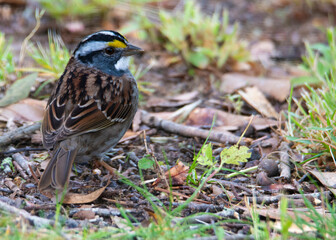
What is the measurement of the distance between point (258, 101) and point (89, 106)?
201 cm

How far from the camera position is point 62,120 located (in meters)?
3.85

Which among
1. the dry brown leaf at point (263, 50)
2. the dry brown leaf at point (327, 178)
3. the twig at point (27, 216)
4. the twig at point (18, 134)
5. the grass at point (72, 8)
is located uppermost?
the grass at point (72, 8)

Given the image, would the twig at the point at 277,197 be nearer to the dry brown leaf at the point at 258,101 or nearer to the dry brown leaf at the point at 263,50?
the dry brown leaf at the point at 258,101

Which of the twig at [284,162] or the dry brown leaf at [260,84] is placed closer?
the twig at [284,162]

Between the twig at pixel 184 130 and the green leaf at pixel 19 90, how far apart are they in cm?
118

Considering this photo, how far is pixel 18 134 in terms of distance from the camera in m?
4.33

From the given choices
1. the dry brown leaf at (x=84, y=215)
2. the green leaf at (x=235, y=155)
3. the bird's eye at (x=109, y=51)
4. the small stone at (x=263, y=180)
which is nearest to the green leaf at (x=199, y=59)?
the bird's eye at (x=109, y=51)

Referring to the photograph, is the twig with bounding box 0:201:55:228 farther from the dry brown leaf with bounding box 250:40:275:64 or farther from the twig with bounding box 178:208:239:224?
the dry brown leaf with bounding box 250:40:275:64

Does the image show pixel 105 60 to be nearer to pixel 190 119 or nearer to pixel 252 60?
pixel 190 119

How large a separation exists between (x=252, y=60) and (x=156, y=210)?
12.1 ft

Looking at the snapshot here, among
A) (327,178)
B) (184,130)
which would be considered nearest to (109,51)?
(184,130)

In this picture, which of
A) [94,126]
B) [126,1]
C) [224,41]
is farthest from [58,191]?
[126,1]

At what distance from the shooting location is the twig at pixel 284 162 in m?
3.87

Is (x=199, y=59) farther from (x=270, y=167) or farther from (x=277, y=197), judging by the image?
(x=277, y=197)
